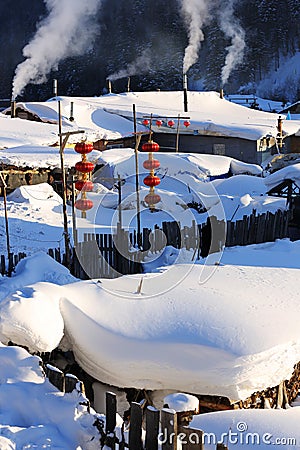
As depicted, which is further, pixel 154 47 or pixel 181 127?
pixel 154 47

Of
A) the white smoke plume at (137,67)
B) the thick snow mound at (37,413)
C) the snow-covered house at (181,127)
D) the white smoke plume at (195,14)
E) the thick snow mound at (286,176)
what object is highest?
the white smoke plume at (195,14)

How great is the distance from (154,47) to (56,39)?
731 inches

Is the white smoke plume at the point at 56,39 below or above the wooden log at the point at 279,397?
above

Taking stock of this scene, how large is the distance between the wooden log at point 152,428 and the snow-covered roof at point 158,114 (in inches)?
814

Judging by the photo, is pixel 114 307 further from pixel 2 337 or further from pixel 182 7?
pixel 182 7

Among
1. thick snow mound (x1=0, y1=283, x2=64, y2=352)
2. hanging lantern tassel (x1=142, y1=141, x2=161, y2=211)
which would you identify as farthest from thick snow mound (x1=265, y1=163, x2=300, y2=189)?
thick snow mound (x1=0, y1=283, x2=64, y2=352)

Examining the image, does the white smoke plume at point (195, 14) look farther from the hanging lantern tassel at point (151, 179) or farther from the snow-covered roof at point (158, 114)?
the hanging lantern tassel at point (151, 179)

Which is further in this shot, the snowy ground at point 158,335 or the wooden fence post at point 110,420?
the snowy ground at point 158,335

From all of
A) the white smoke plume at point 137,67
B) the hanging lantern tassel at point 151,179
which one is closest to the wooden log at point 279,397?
the hanging lantern tassel at point 151,179

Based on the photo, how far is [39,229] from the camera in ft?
46.4

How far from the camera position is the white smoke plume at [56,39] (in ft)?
144

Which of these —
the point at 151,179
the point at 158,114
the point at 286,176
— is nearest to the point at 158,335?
the point at 151,179

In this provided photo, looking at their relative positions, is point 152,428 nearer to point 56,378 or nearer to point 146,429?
point 146,429

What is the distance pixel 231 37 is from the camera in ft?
228
